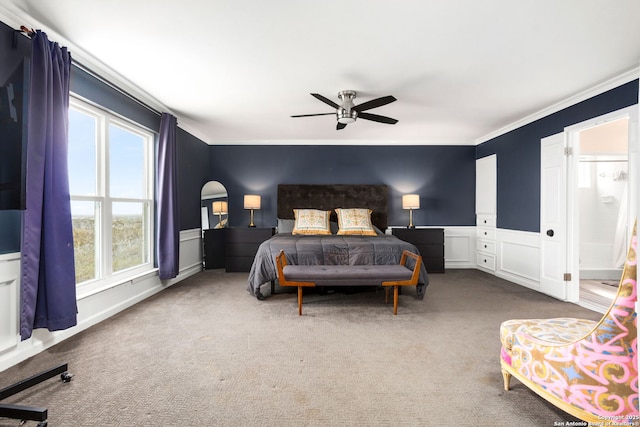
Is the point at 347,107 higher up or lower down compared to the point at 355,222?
higher up

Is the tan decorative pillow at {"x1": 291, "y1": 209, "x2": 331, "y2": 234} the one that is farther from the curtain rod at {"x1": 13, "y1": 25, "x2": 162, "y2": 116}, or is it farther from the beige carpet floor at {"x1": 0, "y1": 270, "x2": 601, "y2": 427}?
the curtain rod at {"x1": 13, "y1": 25, "x2": 162, "y2": 116}

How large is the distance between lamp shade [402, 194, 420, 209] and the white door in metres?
1.82

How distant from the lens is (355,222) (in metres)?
4.98

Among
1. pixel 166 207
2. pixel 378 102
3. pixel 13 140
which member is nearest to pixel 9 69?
Result: pixel 13 140

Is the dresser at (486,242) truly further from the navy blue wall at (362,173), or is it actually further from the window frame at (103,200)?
→ the window frame at (103,200)

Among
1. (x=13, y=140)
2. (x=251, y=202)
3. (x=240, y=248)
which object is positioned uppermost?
(x=13, y=140)

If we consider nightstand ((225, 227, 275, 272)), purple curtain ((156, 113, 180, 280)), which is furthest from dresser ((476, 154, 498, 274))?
purple curtain ((156, 113, 180, 280))

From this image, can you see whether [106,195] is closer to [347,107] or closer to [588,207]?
[347,107]

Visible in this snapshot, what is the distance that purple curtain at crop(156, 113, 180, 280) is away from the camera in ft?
12.6

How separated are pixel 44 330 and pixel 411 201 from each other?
16.4ft

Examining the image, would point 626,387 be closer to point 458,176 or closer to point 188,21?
point 188,21

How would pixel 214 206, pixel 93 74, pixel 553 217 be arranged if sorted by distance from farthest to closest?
pixel 214 206 → pixel 553 217 → pixel 93 74

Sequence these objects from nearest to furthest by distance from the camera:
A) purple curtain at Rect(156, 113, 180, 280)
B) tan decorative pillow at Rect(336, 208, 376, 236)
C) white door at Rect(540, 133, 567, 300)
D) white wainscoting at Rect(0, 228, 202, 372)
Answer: white wainscoting at Rect(0, 228, 202, 372)
white door at Rect(540, 133, 567, 300)
purple curtain at Rect(156, 113, 180, 280)
tan decorative pillow at Rect(336, 208, 376, 236)

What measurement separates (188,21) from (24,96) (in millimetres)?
1243
